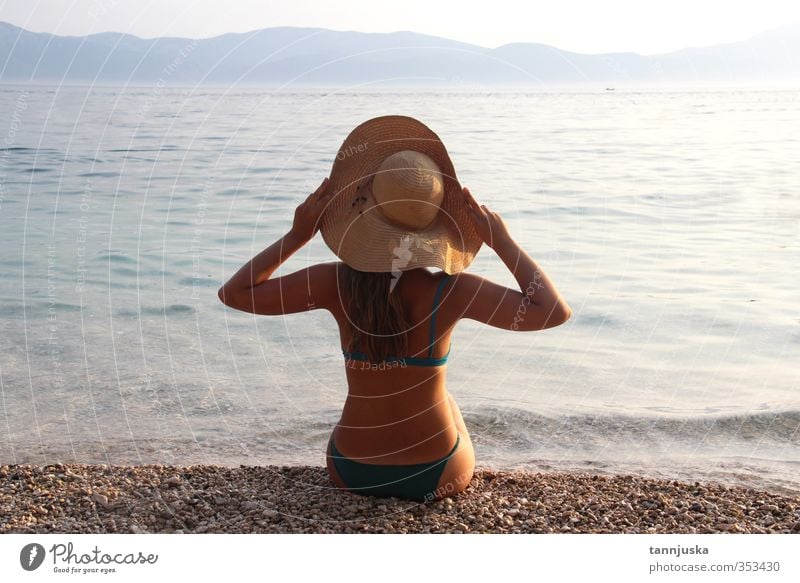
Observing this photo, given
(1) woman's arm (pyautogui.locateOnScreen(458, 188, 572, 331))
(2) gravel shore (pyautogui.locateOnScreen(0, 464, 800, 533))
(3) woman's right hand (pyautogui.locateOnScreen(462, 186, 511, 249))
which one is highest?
(3) woman's right hand (pyautogui.locateOnScreen(462, 186, 511, 249))

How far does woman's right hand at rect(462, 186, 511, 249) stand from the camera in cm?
429

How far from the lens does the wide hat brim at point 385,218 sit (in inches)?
166

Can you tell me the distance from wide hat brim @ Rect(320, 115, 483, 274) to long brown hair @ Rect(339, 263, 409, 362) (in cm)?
9

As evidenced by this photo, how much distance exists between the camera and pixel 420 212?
14.0 ft

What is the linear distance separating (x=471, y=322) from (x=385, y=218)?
527cm

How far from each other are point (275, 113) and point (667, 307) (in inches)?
783

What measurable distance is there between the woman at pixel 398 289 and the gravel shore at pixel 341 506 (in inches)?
8.9

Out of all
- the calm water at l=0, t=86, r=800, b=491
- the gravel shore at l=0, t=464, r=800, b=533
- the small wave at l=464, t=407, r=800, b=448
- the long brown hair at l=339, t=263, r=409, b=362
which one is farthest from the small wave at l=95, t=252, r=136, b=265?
the long brown hair at l=339, t=263, r=409, b=362

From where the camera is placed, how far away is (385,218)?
4.31 meters

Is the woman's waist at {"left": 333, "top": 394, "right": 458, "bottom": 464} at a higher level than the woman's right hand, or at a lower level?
lower

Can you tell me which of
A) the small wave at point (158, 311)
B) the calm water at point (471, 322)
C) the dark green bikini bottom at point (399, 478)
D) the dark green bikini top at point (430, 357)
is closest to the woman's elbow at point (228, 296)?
the dark green bikini top at point (430, 357)

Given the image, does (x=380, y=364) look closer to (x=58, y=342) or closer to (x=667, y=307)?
(x=58, y=342)

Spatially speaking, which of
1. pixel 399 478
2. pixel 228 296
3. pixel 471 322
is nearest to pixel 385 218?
pixel 228 296

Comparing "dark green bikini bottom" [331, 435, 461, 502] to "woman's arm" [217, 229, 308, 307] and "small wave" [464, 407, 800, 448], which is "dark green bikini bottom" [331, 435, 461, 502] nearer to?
"woman's arm" [217, 229, 308, 307]
